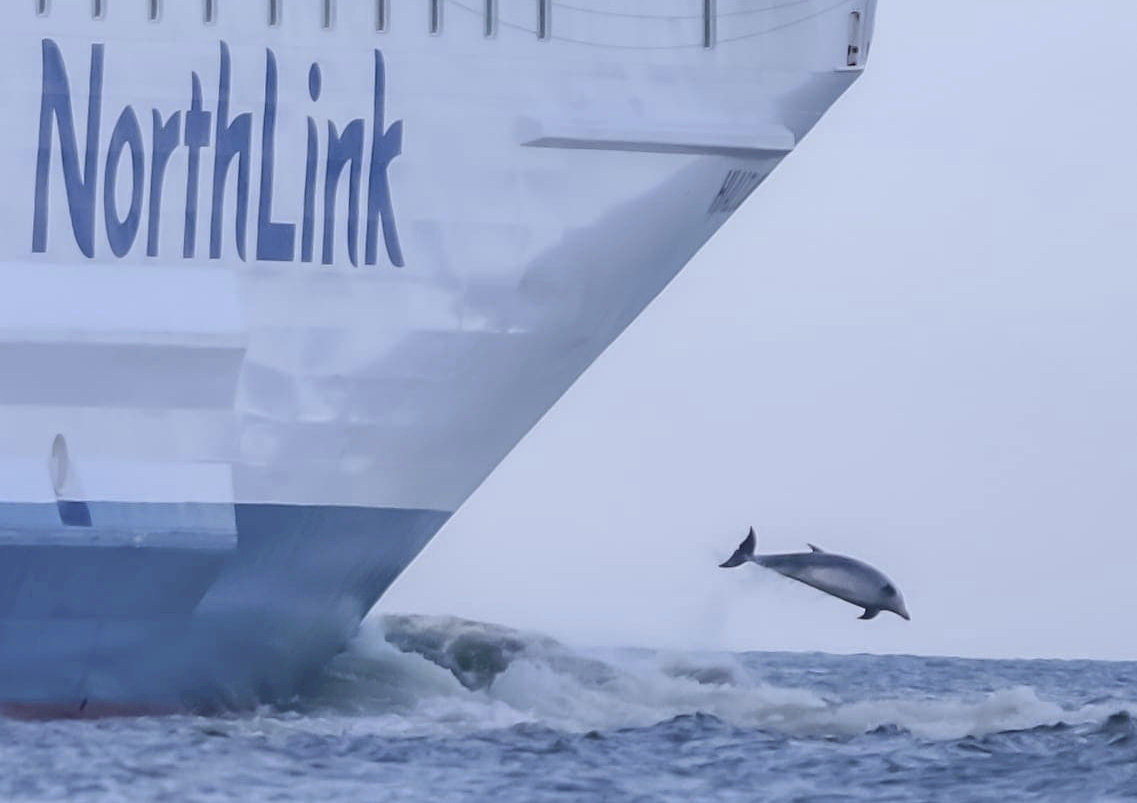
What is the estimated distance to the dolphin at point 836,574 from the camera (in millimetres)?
22312

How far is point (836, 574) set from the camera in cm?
2277

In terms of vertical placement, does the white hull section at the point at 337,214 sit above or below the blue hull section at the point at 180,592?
above

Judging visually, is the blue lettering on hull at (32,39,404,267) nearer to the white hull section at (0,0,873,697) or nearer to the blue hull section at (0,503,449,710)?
the white hull section at (0,0,873,697)

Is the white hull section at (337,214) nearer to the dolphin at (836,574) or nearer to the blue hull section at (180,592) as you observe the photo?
the blue hull section at (180,592)

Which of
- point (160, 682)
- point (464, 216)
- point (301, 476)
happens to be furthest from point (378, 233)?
point (160, 682)

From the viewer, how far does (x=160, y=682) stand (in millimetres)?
18906

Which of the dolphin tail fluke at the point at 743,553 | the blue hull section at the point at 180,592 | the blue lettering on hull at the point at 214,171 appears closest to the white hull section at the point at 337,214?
the blue lettering on hull at the point at 214,171

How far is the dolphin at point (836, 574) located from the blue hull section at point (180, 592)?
399cm

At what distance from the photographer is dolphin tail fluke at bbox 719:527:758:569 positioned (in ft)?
73.3

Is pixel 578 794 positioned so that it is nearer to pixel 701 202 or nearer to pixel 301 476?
pixel 301 476

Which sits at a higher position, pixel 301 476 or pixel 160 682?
pixel 301 476

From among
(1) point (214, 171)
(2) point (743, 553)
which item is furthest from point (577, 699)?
(1) point (214, 171)

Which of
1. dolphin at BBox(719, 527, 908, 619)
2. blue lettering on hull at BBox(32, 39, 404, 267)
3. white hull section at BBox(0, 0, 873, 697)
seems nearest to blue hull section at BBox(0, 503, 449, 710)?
white hull section at BBox(0, 0, 873, 697)

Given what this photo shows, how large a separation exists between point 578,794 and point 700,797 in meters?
0.91
